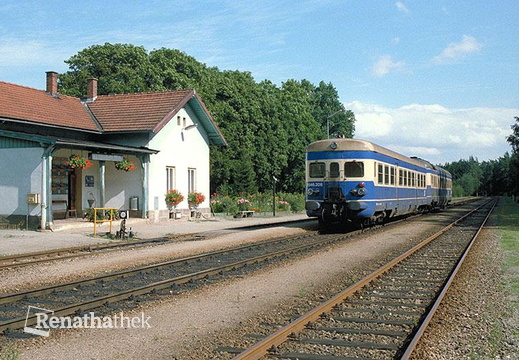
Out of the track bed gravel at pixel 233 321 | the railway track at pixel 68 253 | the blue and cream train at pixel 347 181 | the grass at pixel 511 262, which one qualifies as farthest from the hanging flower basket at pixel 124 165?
the grass at pixel 511 262

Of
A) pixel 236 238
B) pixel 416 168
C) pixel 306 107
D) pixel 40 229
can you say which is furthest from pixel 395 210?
pixel 306 107

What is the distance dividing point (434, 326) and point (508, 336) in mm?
791

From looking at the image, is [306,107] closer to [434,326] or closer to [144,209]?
[144,209]

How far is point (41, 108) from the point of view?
23422 mm

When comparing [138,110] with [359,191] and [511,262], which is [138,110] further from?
[511,262]

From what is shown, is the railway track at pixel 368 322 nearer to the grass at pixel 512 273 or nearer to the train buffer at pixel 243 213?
the grass at pixel 512 273

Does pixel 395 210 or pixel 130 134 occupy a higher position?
pixel 130 134

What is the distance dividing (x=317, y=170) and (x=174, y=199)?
26.9ft

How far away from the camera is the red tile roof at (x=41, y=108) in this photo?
21.4 m

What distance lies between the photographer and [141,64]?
44062 mm

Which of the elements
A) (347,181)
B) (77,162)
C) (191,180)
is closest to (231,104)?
(191,180)

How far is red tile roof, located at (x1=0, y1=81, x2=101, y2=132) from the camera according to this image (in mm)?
21438

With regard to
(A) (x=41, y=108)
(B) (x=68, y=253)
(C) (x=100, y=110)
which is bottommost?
(B) (x=68, y=253)

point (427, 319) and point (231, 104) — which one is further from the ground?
point (231, 104)
